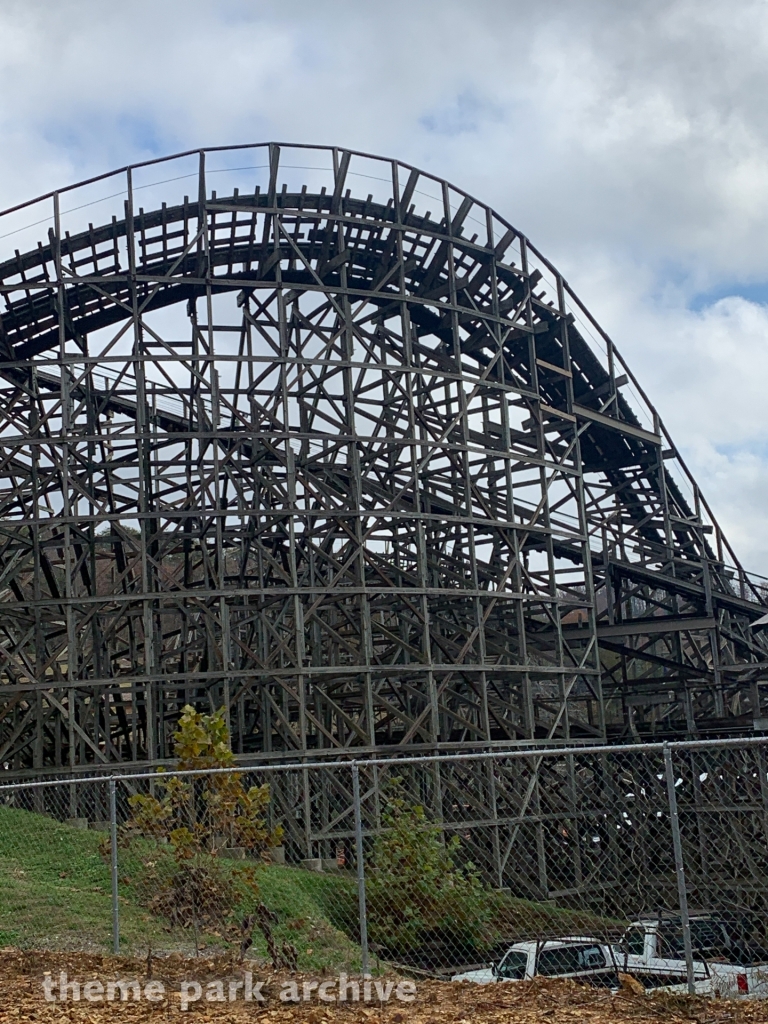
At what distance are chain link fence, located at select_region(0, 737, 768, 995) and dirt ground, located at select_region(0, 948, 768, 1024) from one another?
0.38 m

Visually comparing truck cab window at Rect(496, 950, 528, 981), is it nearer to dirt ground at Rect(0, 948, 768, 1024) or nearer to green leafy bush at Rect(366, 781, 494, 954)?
green leafy bush at Rect(366, 781, 494, 954)

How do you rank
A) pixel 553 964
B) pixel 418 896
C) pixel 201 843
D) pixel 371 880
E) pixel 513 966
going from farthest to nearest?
1. pixel 371 880
2. pixel 418 896
3. pixel 201 843
4. pixel 513 966
5. pixel 553 964

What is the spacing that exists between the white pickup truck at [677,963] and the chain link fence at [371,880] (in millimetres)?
32

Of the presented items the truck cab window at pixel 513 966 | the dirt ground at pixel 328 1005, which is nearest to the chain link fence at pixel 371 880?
the truck cab window at pixel 513 966

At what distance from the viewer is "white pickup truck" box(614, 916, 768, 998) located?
7.72m

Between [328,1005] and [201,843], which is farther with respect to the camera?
[201,843]

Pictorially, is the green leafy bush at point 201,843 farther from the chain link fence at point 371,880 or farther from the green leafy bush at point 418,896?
the green leafy bush at point 418,896

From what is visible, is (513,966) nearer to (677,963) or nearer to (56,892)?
(677,963)

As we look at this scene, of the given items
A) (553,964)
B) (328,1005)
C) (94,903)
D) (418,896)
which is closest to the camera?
(328,1005)

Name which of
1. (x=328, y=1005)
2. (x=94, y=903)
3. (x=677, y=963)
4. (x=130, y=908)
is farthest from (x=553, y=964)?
(x=94, y=903)

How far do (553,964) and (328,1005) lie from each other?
3.50 meters

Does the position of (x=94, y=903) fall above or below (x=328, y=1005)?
above

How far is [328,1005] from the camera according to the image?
293 inches

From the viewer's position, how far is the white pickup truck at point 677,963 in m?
7.72
